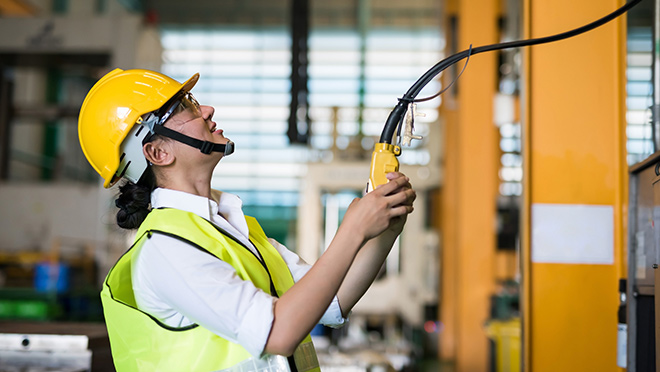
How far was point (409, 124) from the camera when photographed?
5.70 feet

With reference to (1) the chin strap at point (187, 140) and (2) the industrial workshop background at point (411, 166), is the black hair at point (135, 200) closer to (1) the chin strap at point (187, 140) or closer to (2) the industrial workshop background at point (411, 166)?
(1) the chin strap at point (187, 140)

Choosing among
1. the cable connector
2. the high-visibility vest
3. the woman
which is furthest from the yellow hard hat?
the cable connector

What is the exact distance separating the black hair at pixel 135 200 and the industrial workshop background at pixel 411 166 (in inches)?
11.6

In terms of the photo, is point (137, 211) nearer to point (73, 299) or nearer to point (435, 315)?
point (73, 299)

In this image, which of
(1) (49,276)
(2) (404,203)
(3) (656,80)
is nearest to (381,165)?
(2) (404,203)

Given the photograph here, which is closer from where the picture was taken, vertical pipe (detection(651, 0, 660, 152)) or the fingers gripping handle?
the fingers gripping handle

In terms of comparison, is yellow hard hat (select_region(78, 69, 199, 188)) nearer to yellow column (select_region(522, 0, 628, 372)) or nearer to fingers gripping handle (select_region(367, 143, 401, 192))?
fingers gripping handle (select_region(367, 143, 401, 192))

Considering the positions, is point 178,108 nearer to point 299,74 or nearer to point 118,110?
point 118,110

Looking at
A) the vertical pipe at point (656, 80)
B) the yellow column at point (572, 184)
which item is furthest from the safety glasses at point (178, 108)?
the vertical pipe at point (656, 80)

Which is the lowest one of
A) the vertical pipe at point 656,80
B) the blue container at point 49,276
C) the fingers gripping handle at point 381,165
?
the blue container at point 49,276

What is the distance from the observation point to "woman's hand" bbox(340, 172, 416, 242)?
1.46 metres

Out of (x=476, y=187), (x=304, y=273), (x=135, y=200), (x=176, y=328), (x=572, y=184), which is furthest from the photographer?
(x=476, y=187)

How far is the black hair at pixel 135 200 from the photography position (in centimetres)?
186

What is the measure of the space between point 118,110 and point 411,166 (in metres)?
6.72
